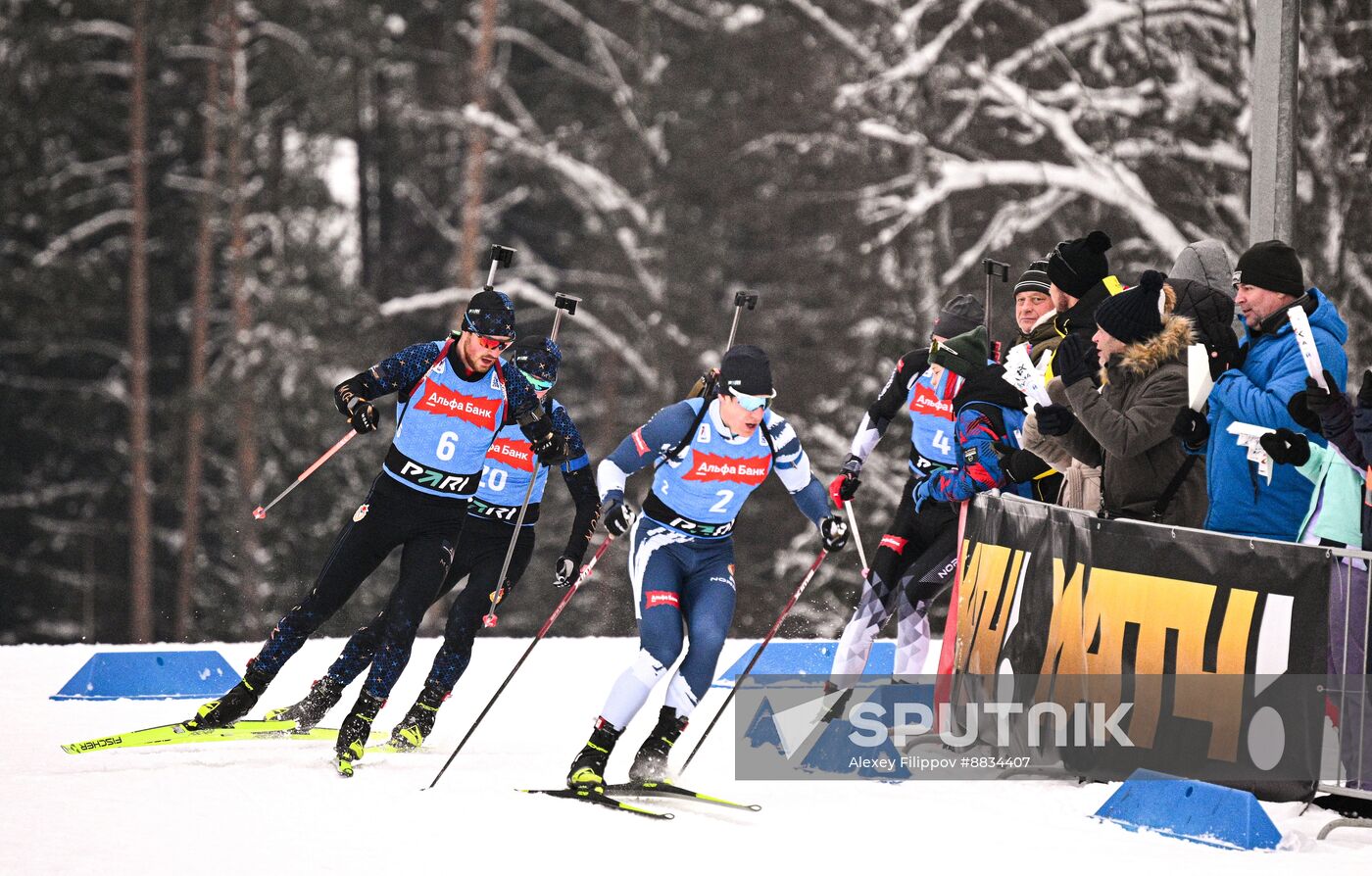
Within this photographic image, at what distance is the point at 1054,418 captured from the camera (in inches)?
305

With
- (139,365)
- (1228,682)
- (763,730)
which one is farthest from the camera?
(139,365)

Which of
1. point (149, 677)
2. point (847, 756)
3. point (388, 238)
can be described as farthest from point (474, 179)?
point (847, 756)

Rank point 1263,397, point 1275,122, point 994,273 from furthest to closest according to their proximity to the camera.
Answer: point 1275,122 → point 994,273 → point 1263,397

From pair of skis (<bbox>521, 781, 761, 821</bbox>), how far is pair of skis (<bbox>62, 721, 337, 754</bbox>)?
1487 mm

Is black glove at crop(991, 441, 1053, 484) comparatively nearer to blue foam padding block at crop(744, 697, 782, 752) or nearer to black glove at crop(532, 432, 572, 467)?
blue foam padding block at crop(744, 697, 782, 752)

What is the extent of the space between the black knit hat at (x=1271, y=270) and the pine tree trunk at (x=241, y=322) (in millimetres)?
22531

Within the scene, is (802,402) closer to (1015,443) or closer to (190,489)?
(190,489)

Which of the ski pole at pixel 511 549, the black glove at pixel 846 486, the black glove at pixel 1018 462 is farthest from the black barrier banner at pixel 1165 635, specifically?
the ski pole at pixel 511 549

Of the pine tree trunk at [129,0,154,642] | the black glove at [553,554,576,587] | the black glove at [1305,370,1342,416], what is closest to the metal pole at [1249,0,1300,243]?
the black glove at [1305,370,1342,416]

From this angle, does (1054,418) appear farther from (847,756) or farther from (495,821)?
(495,821)

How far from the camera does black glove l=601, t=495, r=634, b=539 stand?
7695mm

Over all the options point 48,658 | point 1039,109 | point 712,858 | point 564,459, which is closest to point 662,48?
point 1039,109

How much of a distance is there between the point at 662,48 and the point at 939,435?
21.6 meters

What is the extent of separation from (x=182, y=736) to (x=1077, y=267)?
4.57m
